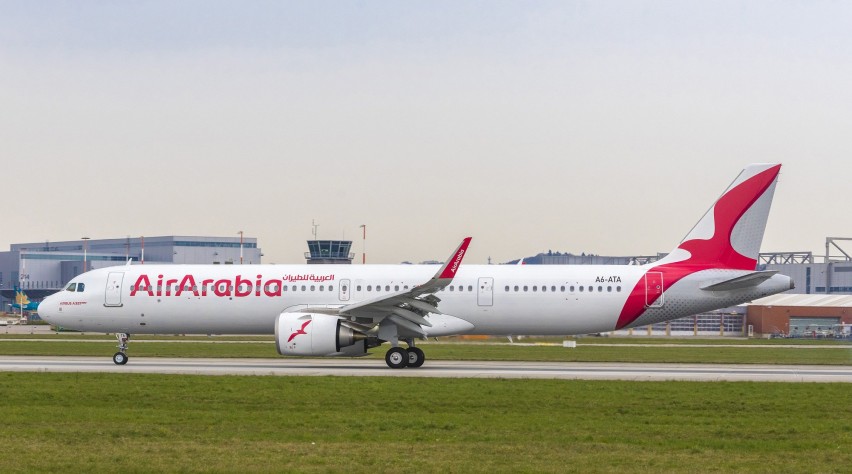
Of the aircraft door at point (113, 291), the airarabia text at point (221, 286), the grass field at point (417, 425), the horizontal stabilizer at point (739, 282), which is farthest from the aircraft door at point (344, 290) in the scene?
the horizontal stabilizer at point (739, 282)

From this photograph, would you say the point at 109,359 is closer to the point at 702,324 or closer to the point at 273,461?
the point at 273,461

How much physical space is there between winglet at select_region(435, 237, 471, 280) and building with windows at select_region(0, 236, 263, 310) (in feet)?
409

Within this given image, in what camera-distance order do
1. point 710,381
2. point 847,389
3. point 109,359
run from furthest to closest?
1. point 109,359
2. point 710,381
3. point 847,389

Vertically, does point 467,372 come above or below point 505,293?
below

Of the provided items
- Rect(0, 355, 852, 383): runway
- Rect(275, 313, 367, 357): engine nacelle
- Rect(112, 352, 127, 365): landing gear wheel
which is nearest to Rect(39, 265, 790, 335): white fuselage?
Rect(0, 355, 852, 383): runway

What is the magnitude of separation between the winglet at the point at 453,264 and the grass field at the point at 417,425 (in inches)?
194

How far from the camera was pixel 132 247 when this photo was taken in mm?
177875

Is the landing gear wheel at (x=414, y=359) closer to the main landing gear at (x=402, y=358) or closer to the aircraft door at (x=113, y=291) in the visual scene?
the main landing gear at (x=402, y=358)

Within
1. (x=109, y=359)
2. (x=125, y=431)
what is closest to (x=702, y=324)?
(x=109, y=359)

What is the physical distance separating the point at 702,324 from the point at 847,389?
68.0 m

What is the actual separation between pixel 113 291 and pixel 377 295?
9.27m

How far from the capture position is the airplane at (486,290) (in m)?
36.7

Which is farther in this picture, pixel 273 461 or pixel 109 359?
pixel 109 359

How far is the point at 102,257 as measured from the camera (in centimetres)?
17638
